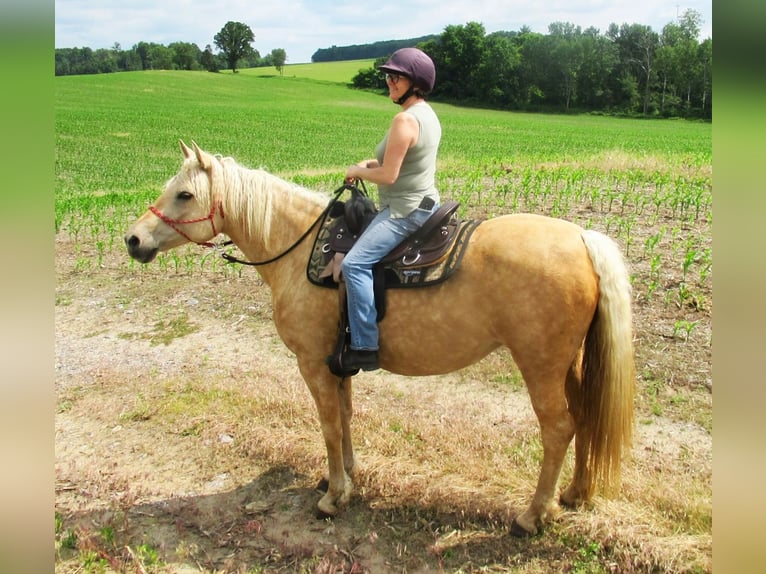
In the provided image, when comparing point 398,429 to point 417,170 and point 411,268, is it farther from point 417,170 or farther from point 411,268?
point 417,170

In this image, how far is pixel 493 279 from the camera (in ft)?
12.5

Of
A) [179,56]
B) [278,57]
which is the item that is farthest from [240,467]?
[278,57]

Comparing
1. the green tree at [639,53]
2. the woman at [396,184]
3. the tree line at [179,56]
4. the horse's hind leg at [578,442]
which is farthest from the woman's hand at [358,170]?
the tree line at [179,56]

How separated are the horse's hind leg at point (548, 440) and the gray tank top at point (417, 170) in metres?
1.49

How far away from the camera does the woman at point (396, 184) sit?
12.1ft

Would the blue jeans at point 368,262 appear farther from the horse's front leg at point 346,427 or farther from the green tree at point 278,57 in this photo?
the green tree at point 278,57

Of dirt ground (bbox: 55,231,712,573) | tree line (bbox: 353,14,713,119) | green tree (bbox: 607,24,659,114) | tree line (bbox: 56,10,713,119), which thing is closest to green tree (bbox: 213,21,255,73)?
tree line (bbox: 56,10,713,119)

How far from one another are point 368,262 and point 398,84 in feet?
4.04

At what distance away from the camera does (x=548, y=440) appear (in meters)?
3.96

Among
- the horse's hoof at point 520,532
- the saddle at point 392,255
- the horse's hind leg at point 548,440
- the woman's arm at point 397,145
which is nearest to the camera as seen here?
the woman's arm at point 397,145

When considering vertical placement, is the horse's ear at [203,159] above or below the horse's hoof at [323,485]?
above

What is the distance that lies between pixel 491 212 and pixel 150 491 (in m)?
9.15
